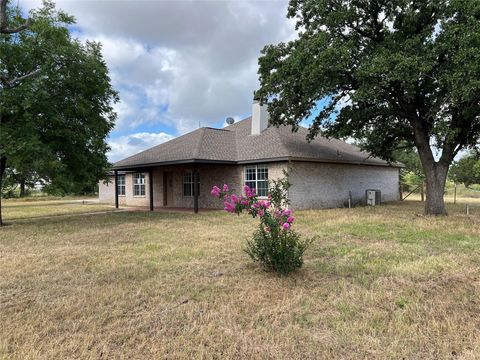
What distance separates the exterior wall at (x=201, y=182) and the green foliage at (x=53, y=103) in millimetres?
6006

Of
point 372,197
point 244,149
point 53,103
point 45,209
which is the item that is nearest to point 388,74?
point 244,149

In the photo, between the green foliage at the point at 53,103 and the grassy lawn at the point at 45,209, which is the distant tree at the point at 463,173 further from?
the green foliage at the point at 53,103

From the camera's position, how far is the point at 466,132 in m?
13.4

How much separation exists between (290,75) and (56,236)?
9.66 metres

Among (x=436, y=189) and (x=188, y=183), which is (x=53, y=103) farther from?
(x=436, y=189)

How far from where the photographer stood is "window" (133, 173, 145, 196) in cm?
2249

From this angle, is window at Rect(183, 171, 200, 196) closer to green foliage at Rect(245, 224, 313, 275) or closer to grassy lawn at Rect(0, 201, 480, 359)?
grassy lawn at Rect(0, 201, 480, 359)

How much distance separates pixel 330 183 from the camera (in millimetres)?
18047

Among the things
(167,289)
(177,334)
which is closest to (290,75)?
(167,289)

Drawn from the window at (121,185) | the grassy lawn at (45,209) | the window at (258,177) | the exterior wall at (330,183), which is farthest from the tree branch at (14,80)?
the window at (121,185)

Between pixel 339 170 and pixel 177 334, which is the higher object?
pixel 339 170

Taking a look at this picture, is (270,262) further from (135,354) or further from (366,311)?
(135,354)

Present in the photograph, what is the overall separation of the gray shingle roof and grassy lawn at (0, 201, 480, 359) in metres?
8.57

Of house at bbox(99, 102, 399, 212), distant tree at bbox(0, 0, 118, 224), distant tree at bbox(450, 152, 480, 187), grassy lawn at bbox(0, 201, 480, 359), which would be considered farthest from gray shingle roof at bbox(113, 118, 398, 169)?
distant tree at bbox(450, 152, 480, 187)
